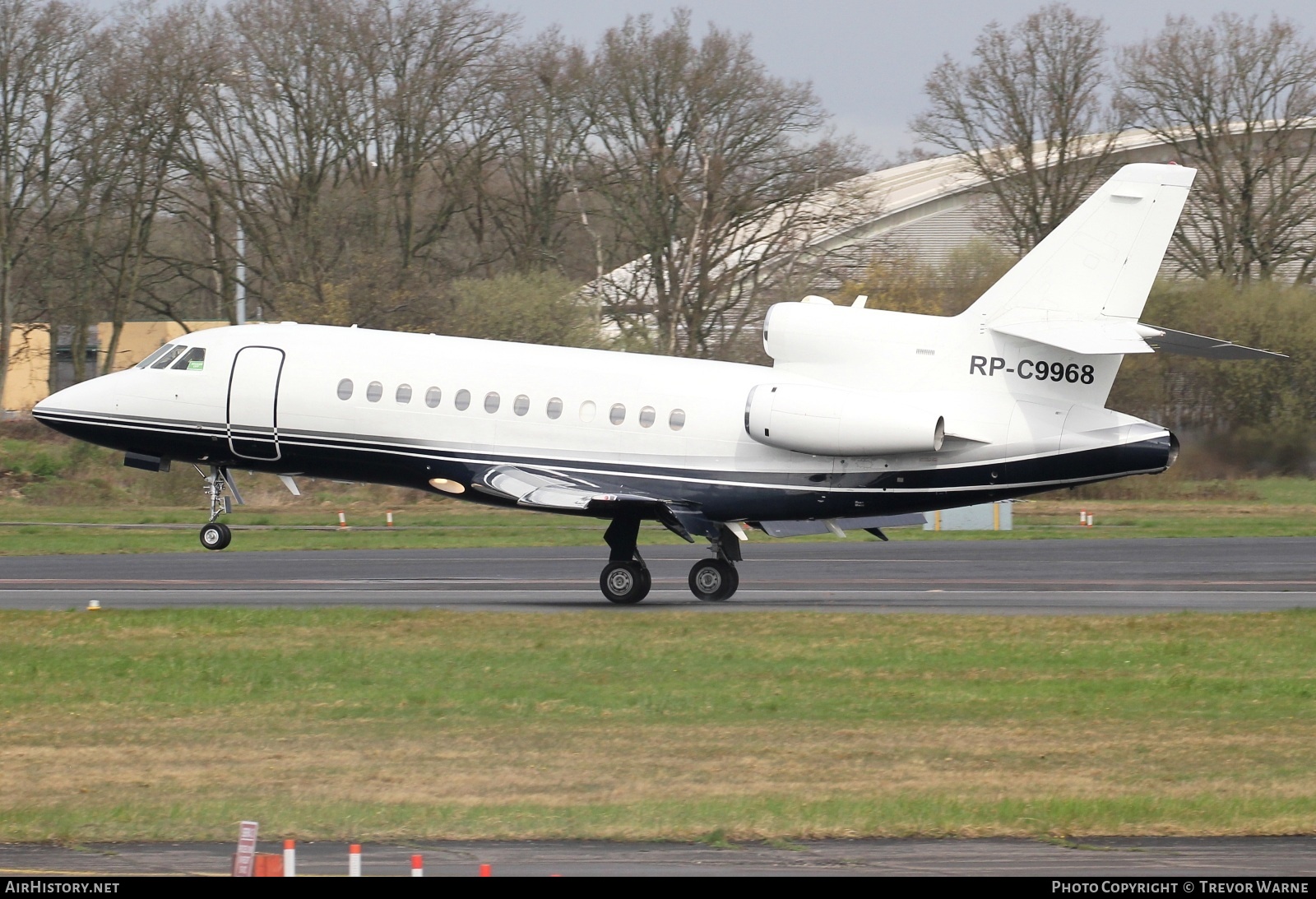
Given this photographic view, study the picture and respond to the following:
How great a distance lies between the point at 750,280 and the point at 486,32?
1565cm

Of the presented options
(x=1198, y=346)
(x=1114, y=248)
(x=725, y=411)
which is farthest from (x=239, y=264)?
(x=1198, y=346)

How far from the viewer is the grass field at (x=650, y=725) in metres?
10.8

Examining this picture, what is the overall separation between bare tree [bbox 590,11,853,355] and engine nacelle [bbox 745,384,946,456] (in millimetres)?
32591

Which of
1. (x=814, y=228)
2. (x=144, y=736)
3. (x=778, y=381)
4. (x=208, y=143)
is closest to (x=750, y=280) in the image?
(x=814, y=228)

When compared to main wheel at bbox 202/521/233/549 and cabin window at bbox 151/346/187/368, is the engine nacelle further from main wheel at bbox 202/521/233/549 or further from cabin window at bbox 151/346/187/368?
cabin window at bbox 151/346/187/368

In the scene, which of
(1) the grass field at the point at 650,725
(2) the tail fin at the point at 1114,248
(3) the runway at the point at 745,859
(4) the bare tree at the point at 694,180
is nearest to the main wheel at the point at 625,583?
(1) the grass field at the point at 650,725

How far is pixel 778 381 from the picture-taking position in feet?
76.0

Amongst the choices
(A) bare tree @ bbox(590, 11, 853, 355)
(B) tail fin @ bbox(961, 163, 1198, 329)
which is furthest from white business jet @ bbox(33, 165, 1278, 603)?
(A) bare tree @ bbox(590, 11, 853, 355)

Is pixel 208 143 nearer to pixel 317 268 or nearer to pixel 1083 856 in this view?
pixel 317 268

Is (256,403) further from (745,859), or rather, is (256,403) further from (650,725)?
(745,859)

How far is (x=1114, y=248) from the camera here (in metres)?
21.6

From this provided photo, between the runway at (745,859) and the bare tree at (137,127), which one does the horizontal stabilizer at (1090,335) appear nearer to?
the runway at (745,859)

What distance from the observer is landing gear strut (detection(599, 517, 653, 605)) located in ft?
78.1

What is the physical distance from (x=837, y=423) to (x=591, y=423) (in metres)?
3.73
